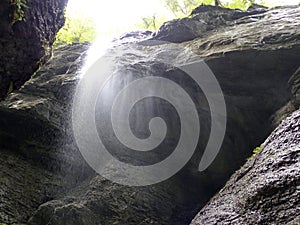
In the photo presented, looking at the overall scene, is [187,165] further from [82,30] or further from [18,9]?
[82,30]

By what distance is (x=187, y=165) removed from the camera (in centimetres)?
1048

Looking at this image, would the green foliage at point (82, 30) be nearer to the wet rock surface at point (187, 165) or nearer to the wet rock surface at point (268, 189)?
the wet rock surface at point (187, 165)

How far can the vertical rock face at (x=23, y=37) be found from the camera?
6305 millimetres

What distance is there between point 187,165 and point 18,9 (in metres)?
6.96

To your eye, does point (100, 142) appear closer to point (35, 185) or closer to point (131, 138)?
point (131, 138)

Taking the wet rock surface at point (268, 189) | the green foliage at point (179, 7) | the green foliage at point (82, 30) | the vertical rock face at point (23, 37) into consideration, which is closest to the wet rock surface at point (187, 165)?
the vertical rock face at point (23, 37)

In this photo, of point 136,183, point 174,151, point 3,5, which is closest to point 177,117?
point 174,151

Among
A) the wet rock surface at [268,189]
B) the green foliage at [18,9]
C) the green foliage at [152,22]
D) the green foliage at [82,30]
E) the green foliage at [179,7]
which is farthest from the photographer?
the green foliage at [152,22]

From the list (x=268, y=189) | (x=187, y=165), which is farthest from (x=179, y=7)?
(x=268, y=189)

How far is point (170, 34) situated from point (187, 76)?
362 cm

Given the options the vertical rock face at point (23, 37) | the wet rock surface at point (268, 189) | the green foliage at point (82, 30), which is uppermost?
the green foliage at point (82, 30)

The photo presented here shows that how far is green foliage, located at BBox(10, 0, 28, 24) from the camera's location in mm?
6277

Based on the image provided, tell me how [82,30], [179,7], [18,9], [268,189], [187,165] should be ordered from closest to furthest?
[268,189] → [18,9] → [187,165] → [179,7] → [82,30]

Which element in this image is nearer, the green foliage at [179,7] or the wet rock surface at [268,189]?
the wet rock surface at [268,189]
